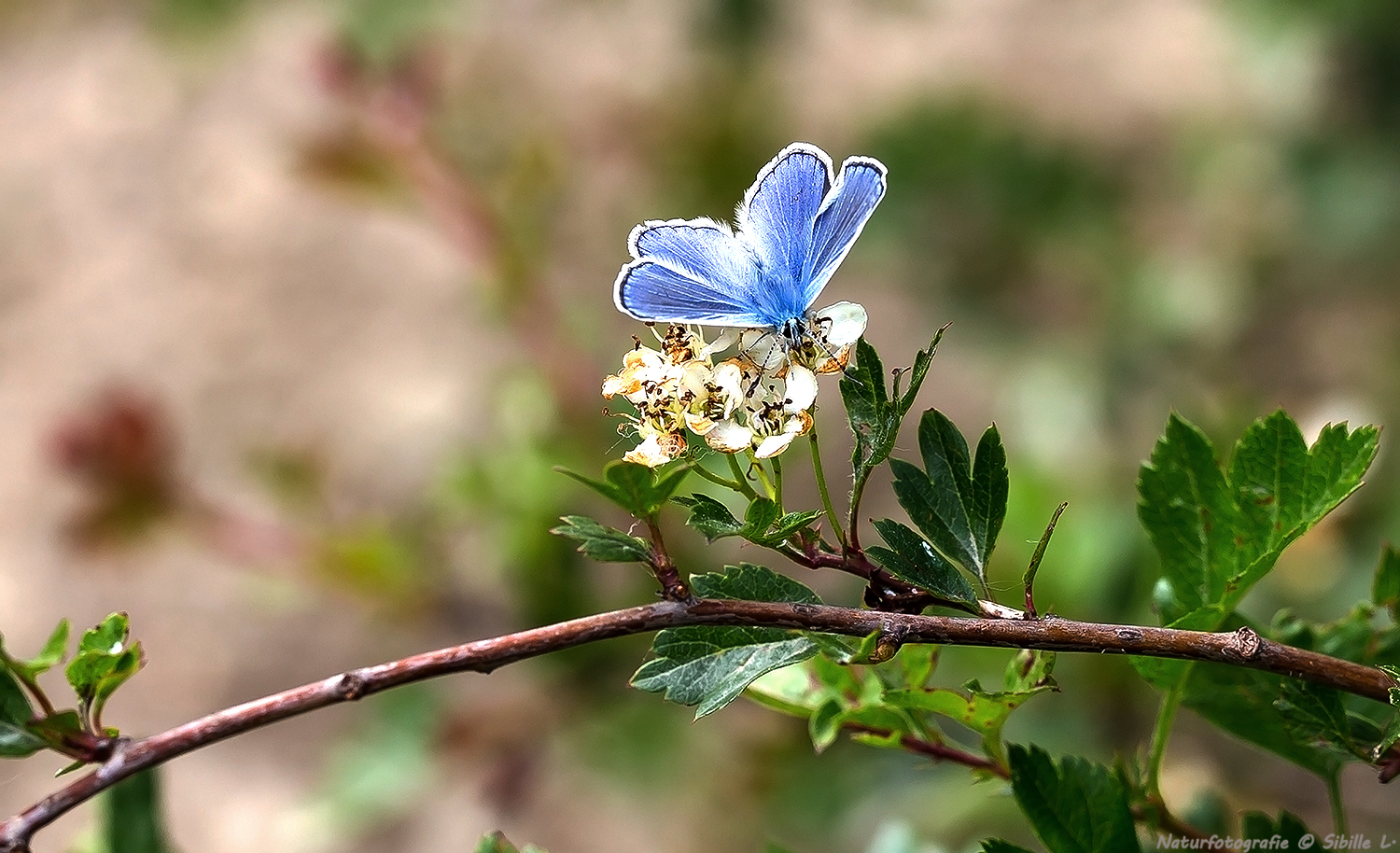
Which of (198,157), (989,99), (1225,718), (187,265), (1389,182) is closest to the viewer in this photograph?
(1225,718)

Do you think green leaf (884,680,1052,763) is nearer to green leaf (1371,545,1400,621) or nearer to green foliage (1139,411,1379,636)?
green foliage (1139,411,1379,636)

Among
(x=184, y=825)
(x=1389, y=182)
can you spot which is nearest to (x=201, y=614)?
(x=184, y=825)

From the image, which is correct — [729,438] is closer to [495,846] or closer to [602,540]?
[602,540]

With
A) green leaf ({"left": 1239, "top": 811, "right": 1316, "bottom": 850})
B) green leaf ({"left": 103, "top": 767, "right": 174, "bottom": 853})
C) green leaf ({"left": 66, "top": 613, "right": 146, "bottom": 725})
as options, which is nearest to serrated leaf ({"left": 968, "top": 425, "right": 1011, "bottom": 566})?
green leaf ({"left": 1239, "top": 811, "right": 1316, "bottom": 850})

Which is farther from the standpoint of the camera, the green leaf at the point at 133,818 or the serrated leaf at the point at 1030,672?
the green leaf at the point at 133,818

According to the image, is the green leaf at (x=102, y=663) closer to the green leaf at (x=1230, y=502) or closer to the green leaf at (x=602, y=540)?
the green leaf at (x=602, y=540)

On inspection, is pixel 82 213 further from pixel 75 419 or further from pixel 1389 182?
pixel 1389 182

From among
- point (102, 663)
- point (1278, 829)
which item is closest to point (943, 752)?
point (1278, 829)

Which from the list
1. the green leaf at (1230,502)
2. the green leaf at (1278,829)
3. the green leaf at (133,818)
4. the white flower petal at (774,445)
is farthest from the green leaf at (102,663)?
the green leaf at (1278,829)

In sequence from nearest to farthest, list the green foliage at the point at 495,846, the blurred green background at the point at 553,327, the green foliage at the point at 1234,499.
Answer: the green foliage at the point at 1234,499 < the green foliage at the point at 495,846 < the blurred green background at the point at 553,327
